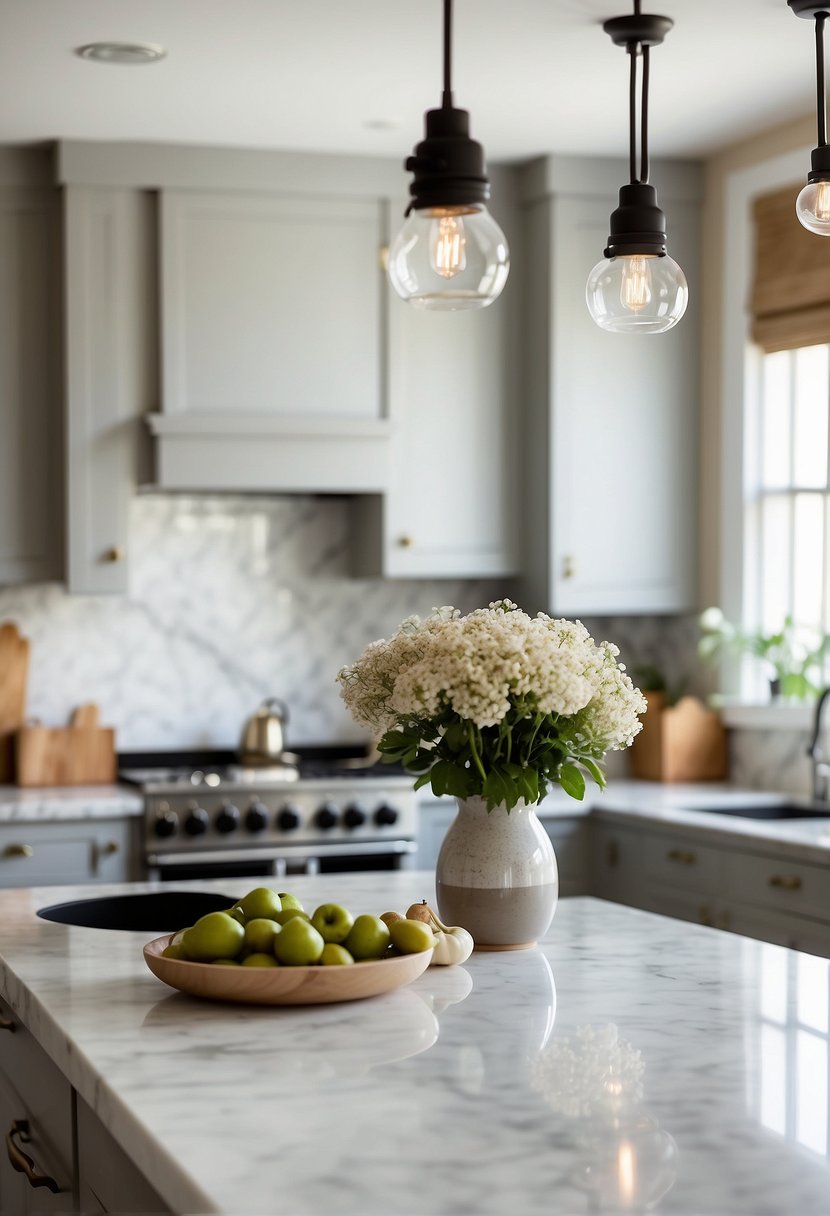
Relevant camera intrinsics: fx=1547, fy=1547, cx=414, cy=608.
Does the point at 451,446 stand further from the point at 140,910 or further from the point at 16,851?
the point at 140,910

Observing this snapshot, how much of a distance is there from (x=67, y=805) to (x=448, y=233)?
250cm

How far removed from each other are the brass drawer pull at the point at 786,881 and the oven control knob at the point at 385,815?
43.3 inches

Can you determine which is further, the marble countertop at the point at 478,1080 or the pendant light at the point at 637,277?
the pendant light at the point at 637,277

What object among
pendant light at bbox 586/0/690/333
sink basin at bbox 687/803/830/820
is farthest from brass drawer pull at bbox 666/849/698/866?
pendant light at bbox 586/0/690/333

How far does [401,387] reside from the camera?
4652 millimetres

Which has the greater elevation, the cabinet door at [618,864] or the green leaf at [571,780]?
the green leaf at [571,780]

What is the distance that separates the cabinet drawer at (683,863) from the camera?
3908 millimetres

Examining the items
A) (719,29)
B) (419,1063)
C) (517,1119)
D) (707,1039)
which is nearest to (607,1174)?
(517,1119)

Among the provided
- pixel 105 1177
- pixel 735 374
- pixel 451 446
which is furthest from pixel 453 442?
pixel 105 1177

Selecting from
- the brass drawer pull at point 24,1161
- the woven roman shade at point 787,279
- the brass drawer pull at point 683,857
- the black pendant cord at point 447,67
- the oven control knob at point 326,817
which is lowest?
the brass drawer pull at point 24,1161

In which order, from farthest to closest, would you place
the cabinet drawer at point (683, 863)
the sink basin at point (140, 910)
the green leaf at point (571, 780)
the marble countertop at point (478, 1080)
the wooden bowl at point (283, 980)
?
the cabinet drawer at point (683, 863), the sink basin at point (140, 910), the green leaf at point (571, 780), the wooden bowl at point (283, 980), the marble countertop at point (478, 1080)

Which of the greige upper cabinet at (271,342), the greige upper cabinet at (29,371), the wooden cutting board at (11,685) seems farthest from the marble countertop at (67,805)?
the greige upper cabinet at (271,342)

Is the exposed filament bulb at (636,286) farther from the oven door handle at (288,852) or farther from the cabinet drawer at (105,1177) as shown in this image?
the oven door handle at (288,852)

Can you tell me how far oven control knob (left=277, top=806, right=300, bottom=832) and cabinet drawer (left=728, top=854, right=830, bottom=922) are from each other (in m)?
1.18
